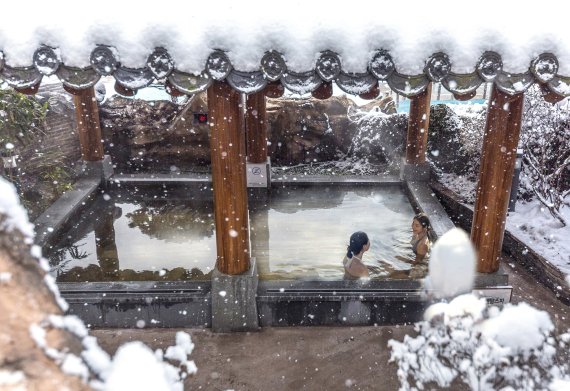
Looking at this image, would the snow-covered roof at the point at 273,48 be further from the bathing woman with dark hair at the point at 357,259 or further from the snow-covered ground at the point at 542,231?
the snow-covered ground at the point at 542,231

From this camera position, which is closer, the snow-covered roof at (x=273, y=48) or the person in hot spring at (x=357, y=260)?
the snow-covered roof at (x=273, y=48)

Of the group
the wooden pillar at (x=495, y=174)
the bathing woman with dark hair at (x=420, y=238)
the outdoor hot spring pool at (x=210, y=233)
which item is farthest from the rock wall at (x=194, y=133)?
the wooden pillar at (x=495, y=174)

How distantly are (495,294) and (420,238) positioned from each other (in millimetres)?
1359

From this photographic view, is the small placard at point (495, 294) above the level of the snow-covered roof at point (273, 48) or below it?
below

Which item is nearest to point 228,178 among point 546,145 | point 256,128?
point 256,128

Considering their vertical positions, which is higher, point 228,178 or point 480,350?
point 228,178

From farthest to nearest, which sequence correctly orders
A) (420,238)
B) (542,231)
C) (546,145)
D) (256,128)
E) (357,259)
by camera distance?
1. (256,128)
2. (546,145)
3. (542,231)
4. (420,238)
5. (357,259)

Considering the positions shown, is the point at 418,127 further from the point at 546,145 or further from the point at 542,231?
the point at 542,231

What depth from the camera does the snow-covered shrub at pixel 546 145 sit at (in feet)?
25.3

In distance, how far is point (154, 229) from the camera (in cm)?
735

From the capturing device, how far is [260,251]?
6.66 m

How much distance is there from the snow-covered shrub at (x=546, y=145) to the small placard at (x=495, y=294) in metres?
3.34

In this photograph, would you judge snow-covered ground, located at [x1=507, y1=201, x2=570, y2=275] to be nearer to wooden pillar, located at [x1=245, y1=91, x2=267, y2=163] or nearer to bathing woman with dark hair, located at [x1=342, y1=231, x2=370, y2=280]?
bathing woman with dark hair, located at [x1=342, y1=231, x2=370, y2=280]

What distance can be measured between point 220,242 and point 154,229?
9.66 feet
